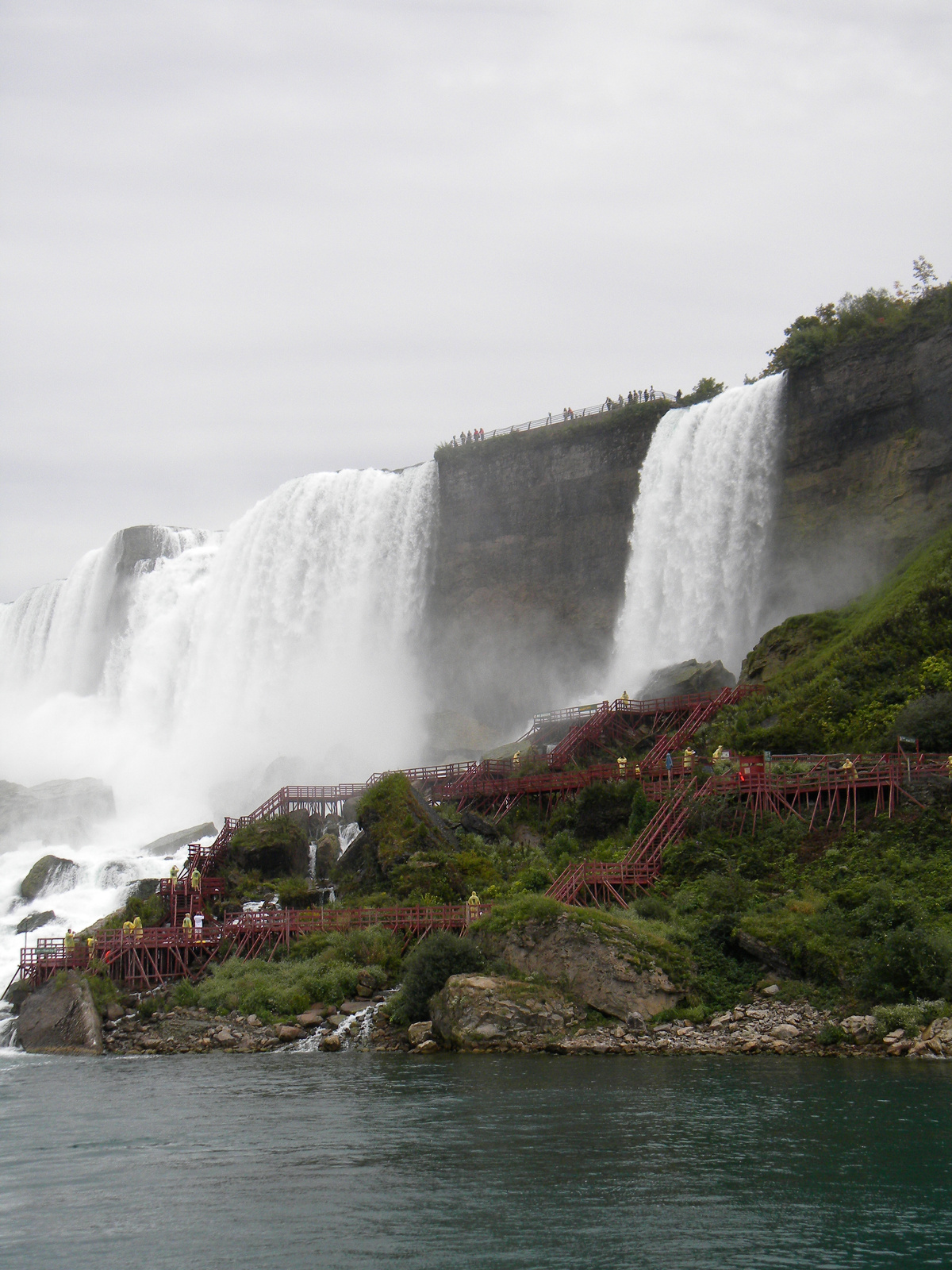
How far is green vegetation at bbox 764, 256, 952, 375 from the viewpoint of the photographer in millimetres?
57031

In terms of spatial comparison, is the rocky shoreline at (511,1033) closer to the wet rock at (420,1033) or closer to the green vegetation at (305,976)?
the wet rock at (420,1033)

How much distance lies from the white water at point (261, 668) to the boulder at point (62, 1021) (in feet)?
95.2

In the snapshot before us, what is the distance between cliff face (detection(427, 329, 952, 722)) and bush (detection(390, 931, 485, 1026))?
28946 millimetres

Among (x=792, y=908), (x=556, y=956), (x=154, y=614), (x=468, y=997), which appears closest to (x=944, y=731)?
(x=792, y=908)

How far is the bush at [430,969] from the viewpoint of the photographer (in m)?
34.4

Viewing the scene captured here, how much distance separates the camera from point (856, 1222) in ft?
55.6

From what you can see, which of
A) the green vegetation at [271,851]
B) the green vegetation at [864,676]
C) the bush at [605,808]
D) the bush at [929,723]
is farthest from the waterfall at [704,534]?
the green vegetation at [271,851]

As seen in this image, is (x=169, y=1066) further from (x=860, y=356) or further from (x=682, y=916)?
(x=860, y=356)

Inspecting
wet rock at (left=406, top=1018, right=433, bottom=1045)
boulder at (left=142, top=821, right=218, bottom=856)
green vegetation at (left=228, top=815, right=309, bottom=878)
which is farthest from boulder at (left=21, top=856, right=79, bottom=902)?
wet rock at (left=406, top=1018, right=433, bottom=1045)

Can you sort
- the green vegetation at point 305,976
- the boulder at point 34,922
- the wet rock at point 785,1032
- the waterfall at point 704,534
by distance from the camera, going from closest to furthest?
the wet rock at point 785,1032, the green vegetation at point 305,976, the boulder at point 34,922, the waterfall at point 704,534

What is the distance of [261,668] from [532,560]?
19.3 m

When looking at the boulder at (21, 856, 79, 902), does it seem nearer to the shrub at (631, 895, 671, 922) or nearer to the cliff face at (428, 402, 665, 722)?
the shrub at (631, 895, 671, 922)

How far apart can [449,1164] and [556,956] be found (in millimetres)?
13451

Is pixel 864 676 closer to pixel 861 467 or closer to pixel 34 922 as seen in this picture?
pixel 861 467
